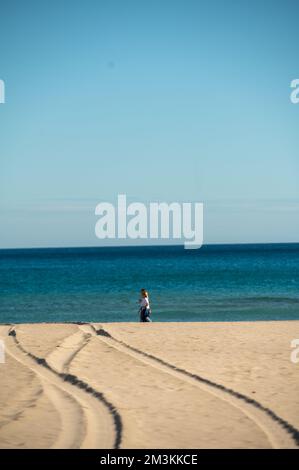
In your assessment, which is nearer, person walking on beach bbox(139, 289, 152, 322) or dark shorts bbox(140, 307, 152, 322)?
person walking on beach bbox(139, 289, 152, 322)

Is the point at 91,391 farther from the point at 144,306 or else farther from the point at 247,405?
the point at 144,306

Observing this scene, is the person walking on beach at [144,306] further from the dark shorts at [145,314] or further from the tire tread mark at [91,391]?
the tire tread mark at [91,391]

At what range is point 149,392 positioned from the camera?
10203 mm

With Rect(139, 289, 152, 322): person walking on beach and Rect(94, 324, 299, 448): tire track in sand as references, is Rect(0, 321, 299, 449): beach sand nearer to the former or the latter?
Rect(94, 324, 299, 448): tire track in sand

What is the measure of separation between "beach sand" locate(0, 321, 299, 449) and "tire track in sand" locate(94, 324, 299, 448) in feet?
0.05

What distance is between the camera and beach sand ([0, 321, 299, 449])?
7.81m

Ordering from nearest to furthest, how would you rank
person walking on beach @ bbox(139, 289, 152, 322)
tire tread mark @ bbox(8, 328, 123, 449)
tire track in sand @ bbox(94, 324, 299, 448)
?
1. tire track in sand @ bbox(94, 324, 299, 448)
2. tire tread mark @ bbox(8, 328, 123, 449)
3. person walking on beach @ bbox(139, 289, 152, 322)

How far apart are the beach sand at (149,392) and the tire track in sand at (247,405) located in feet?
0.05

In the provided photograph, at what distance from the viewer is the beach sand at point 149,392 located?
7.81 metres

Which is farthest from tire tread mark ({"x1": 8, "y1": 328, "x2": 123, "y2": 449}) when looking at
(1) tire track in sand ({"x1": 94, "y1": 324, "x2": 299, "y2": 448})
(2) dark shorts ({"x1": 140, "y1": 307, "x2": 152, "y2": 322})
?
(2) dark shorts ({"x1": 140, "y1": 307, "x2": 152, "y2": 322})

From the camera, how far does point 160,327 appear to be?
2025cm
